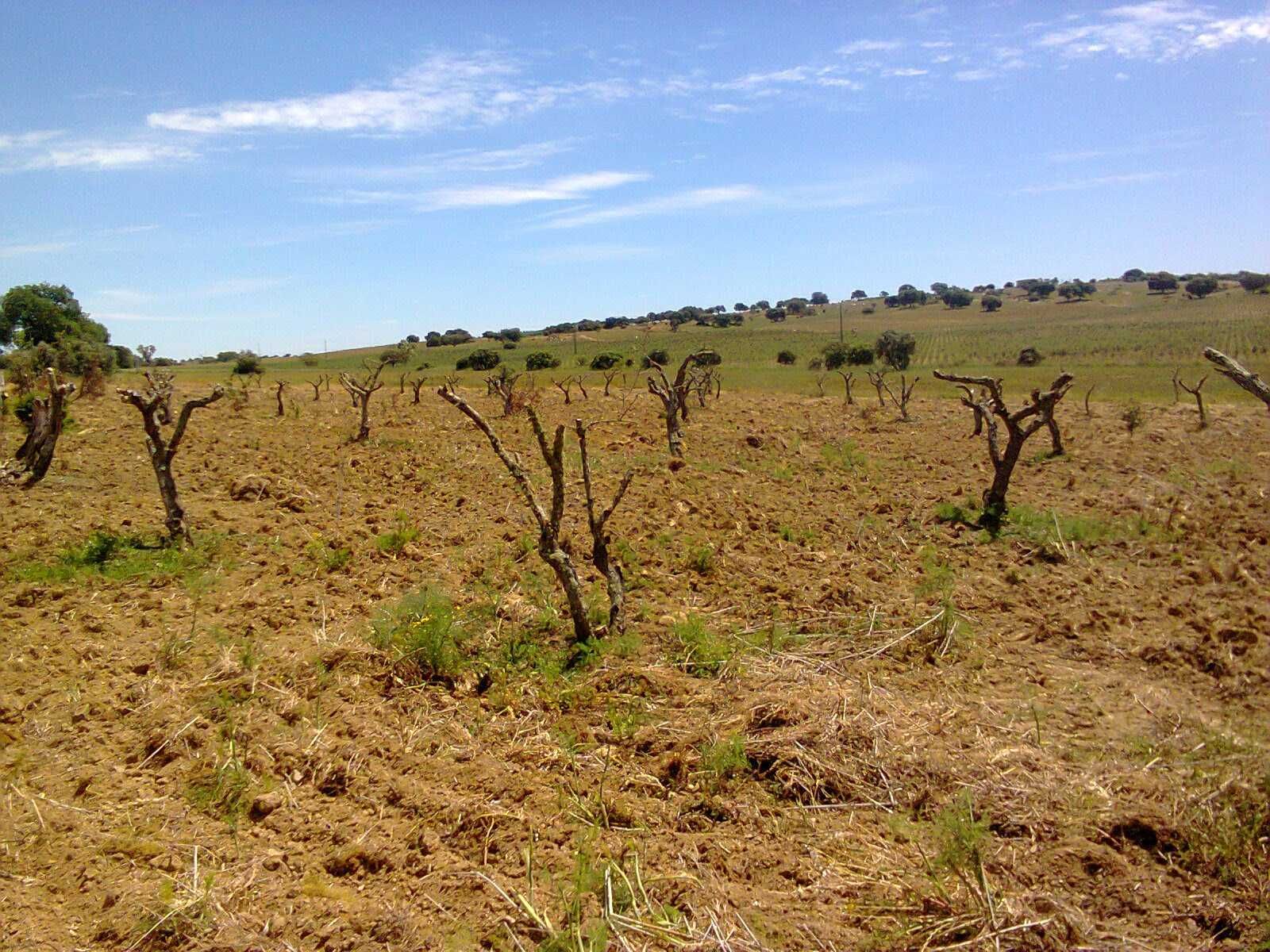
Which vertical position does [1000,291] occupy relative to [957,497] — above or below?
above

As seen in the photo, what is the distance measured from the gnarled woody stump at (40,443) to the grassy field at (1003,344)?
2524cm

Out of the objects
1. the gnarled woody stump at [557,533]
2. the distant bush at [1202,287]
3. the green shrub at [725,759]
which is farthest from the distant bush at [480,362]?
the distant bush at [1202,287]

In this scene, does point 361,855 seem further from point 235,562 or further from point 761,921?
point 235,562

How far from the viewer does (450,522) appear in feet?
32.8

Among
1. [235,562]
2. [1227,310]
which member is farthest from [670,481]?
[1227,310]

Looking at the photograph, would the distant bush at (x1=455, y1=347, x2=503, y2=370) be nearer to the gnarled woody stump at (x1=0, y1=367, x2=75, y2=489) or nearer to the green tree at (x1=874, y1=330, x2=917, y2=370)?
the green tree at (x1=874, y1=330, x2=917, y2=370)

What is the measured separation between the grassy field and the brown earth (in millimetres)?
22325

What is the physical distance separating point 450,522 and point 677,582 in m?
3.27

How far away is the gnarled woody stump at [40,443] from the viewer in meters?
10.1

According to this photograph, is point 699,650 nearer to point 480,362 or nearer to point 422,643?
point 422,643

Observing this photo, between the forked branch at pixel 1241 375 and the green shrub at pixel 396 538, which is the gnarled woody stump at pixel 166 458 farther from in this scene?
the forked branch at pixel 1241 375

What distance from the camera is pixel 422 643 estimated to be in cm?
616

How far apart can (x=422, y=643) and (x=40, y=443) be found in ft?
23.5

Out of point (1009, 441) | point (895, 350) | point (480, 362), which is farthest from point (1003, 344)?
point (1009, 441)
